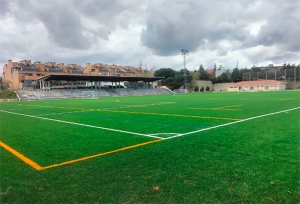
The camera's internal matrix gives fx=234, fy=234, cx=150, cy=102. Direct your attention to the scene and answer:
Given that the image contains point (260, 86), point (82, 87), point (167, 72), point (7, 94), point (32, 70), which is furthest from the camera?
point (167, 72)

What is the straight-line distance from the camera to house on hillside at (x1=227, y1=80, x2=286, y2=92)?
7199 centimetres

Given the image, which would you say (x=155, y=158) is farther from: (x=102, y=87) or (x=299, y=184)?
(x=102, y=87)

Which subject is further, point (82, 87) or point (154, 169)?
point (82, 87)

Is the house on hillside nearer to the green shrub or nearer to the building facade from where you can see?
the building facade

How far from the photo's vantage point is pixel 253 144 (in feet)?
17.3

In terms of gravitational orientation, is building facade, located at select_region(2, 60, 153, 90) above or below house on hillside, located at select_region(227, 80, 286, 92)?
above

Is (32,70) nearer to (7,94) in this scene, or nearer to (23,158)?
(7,94)

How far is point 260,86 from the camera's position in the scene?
250 feet

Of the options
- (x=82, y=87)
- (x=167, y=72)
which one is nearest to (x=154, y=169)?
(x=82, y=87)

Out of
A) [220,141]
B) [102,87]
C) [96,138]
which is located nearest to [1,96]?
[102,87]

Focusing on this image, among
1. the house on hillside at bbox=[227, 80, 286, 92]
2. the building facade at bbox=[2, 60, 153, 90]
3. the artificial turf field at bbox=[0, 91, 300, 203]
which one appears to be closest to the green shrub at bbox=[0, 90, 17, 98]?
the building facade at bbox=[2, 60, 153, 90]

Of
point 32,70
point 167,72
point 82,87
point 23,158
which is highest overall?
point 167,72

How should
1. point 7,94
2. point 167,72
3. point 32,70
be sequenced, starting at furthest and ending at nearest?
1. point 167,72
2. point 32,70
3. point 7,94

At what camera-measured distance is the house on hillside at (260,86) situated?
7199 cm
